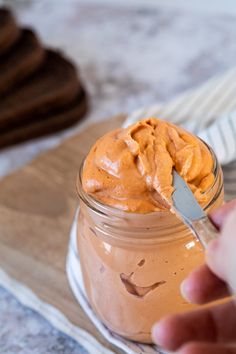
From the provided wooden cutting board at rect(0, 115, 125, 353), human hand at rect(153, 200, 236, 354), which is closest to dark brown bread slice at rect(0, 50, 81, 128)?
wooden cutting board at rect(0, 115, 125, 353)


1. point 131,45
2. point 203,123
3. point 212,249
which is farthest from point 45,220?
point 131,45

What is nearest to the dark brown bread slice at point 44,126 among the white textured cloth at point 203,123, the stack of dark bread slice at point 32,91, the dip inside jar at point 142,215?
the stack of dark bread slice at point 32,91

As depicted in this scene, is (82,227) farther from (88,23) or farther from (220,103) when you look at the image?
(88,23)

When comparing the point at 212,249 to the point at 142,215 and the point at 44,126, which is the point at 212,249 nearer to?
the point at 142,215

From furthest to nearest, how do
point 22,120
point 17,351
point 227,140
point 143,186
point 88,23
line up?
1. point 88,23
2. point 22,120
3. point 227,140
4. point 17,351
5. point 143,186

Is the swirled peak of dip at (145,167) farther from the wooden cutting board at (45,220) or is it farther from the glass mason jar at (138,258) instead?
the wooden cutting board at (45,220)

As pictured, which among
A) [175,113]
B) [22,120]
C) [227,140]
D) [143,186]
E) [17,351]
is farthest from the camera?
[22,120]

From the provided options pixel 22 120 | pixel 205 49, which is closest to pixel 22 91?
pixel 22 120
